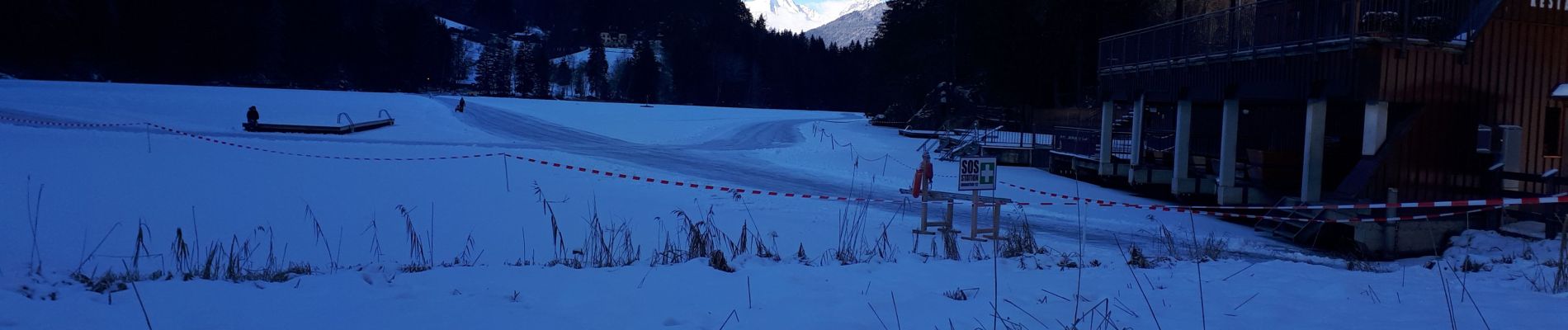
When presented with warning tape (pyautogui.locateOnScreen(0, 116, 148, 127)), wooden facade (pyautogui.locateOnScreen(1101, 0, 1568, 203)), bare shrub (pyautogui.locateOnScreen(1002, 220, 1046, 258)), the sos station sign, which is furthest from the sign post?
warning tape (pyautogui.locateOnScreen(0, 116, 148, 127))

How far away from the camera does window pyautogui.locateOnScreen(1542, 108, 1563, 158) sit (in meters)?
15.5

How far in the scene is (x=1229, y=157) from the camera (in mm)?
17828

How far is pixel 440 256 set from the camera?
379 inches

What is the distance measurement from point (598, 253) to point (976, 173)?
204 inches

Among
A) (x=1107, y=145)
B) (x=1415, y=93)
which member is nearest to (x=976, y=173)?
(x=1415, y=93)

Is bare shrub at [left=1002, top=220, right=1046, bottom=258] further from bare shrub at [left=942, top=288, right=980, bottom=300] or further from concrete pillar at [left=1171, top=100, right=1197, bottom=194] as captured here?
concrete pillar at [left=1171, top=100, right=1197, bottom=194]

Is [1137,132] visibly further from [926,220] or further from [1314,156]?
[926,220]

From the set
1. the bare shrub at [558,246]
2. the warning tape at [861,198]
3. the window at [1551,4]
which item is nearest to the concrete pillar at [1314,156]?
the warning tape at [861,198]

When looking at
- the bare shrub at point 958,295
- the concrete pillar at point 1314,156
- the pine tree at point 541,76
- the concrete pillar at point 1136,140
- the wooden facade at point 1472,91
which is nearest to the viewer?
the bare shrub at point 958,295

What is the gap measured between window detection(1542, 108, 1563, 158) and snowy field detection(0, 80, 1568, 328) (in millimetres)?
3743

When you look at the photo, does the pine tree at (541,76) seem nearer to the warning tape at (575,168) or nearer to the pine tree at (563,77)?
the pine tree at (563,77)

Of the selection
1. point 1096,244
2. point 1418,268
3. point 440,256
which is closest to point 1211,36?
point 1096,244

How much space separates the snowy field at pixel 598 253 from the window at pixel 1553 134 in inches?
147

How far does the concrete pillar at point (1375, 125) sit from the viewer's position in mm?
14234
